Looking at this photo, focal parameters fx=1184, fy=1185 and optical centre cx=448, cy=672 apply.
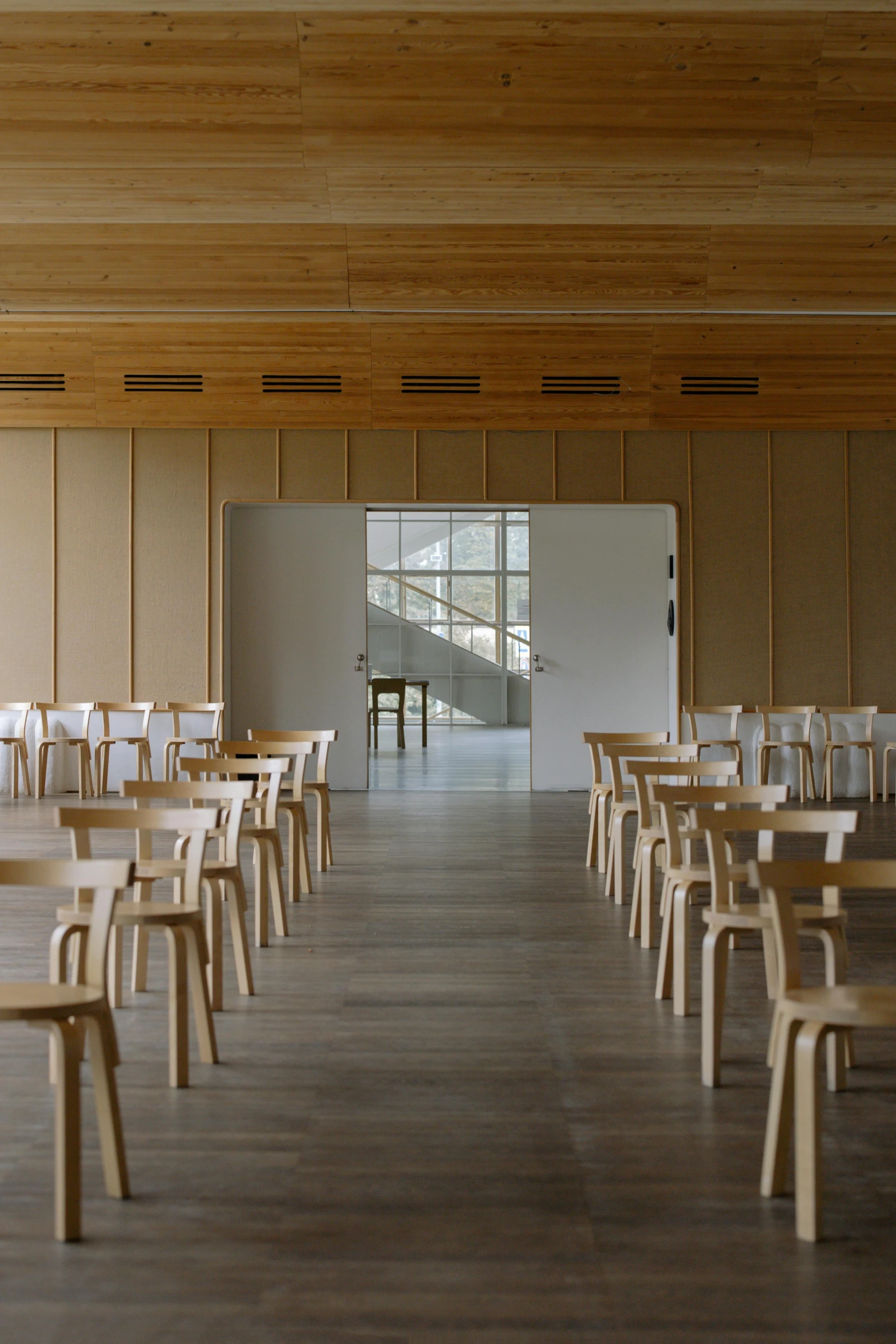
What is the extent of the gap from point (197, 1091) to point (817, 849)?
5.32 metres

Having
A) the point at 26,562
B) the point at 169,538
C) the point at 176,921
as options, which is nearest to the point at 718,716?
the point at 169,538

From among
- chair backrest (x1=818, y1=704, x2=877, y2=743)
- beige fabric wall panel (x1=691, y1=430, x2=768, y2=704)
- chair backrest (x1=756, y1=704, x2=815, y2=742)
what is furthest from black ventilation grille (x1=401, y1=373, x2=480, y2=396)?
chair backrest (x1=818, y1=704, x2=877, y2=743)

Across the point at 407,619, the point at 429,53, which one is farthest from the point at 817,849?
the point at 407,619

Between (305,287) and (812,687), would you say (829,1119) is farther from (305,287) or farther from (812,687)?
(812,687)

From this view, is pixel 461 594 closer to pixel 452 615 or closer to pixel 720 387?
pixel 452 615

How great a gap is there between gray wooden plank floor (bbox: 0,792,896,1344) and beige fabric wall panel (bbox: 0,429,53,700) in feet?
22.9

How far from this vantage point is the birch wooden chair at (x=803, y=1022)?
7.86ft

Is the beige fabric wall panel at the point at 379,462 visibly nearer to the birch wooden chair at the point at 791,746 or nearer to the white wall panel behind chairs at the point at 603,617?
the white wall panel behind chairs at the point at 603,617

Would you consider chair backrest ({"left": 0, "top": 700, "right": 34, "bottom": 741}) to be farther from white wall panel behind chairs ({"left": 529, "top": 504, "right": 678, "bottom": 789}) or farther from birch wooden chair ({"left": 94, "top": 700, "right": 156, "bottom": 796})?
white wall panel behind chairs ({"left": 529, "top": 504, "right": 678, "bottom": 789})

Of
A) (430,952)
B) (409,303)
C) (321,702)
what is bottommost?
(430,952)

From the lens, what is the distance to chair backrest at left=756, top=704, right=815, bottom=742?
10.5m

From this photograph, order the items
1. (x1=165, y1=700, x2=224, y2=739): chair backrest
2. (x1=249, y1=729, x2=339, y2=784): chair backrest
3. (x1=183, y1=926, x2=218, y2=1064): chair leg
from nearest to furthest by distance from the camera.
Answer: (x1=183, y1=926, x2=218, y2=1064): chair leg, (x1=249, y1=729, x2=339, y2=784): chair backrest, (x1=165, y1=700, x2=224, y2=739): chair backrest

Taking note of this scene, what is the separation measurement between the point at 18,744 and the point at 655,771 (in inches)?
296

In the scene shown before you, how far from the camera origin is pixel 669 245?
29.5ft
